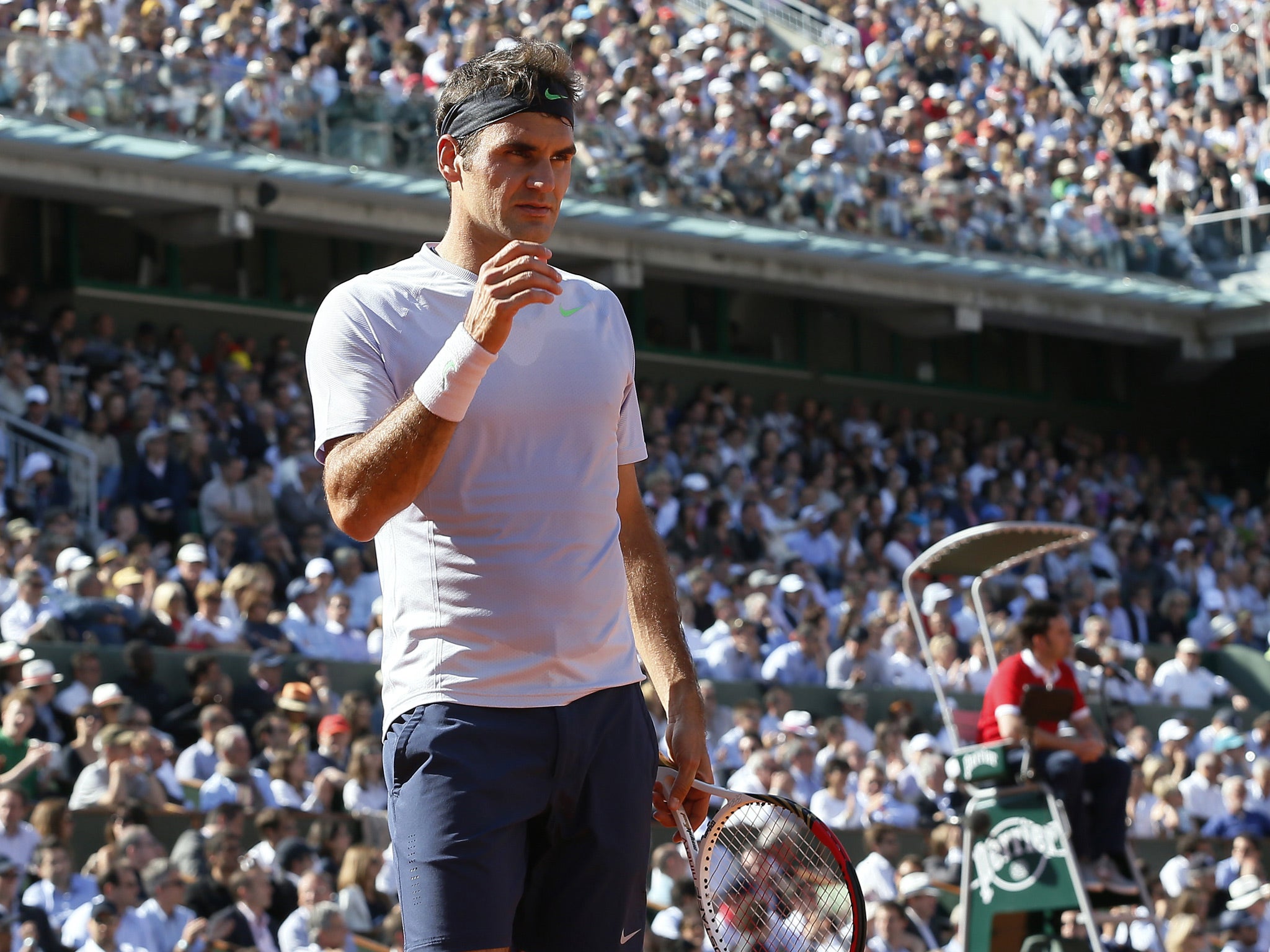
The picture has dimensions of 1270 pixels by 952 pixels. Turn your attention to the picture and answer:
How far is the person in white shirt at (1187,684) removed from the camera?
15383 millimetres

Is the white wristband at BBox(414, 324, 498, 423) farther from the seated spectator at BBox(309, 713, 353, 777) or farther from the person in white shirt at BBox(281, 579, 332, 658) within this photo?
the person in white shirt at BBox(281, 579, 332, 658)

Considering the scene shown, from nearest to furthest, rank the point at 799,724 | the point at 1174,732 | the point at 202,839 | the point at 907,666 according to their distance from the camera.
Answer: the point at 202,839
the point at 799,724
the point at 1174,732
the point at 907,666

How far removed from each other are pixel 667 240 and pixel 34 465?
26.0ft

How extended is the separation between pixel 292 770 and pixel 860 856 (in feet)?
10.4

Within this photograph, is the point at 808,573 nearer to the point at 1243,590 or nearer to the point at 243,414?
the point at 243,414

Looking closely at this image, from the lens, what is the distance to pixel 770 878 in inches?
126

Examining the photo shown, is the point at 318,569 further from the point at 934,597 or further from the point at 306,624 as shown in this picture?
the point at 934,597

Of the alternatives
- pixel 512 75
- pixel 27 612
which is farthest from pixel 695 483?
pixel 512 75

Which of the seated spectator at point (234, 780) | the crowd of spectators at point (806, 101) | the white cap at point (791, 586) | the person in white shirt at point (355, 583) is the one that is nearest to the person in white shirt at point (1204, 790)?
the white cap at point (791, 586)

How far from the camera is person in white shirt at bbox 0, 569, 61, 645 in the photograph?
9.87m

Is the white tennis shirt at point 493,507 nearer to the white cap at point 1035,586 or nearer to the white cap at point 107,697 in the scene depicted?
the white cap at point 107,697

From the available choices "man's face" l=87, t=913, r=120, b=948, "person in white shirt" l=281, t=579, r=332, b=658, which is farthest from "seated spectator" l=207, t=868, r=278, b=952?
"person in white shirt" l=281, t=579, r=332, b=658

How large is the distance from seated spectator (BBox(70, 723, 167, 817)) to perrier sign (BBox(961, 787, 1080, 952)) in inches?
141

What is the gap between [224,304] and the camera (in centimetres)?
1812
